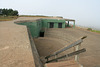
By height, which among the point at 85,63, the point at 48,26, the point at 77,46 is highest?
the point at 77,46

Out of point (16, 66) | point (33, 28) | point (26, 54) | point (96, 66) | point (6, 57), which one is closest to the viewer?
point (16, 66)

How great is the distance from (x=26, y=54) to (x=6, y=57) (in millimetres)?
464

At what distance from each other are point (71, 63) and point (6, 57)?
1823 millimetres

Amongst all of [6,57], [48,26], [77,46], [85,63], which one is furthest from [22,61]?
[48,26]

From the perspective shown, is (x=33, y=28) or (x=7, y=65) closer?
(x=7, y=65)

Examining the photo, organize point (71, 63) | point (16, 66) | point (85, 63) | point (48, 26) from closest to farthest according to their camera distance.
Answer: point (16, 66) < point (71, 63) < point (85, 63) < point (48, 26)

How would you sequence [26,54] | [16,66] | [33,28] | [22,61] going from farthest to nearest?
[33,28]
[26,54]
[22,61]
[16,66]

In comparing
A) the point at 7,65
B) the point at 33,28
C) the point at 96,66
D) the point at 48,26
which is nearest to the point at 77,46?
the point at 7,65

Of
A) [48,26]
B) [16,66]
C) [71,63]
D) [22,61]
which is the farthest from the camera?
[48,26]

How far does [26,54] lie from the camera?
2.10 m

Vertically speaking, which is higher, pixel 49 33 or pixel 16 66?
pixel 16 66

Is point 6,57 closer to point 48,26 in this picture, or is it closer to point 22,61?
point 22,61

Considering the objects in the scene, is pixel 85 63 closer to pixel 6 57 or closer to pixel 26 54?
pixel 26 54

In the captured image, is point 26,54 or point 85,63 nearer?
point 26,54
